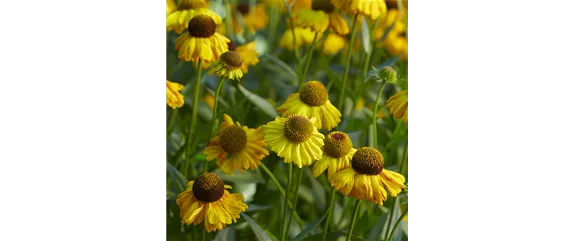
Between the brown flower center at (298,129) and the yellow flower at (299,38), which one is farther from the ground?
the yellow flower at (299,38)

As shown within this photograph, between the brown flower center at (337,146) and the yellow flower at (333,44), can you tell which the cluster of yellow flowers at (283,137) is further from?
the yellow flower at (333,44)

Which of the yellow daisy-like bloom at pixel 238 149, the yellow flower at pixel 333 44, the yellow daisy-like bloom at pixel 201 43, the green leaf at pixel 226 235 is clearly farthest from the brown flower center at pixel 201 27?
the yellow flower at pixel 333 44

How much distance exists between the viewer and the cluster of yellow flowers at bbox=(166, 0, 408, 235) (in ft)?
2.01

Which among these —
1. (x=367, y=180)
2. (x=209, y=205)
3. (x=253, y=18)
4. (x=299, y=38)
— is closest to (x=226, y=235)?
(x=209, y=205)

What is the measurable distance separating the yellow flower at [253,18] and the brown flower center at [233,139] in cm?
45

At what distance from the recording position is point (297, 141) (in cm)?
61

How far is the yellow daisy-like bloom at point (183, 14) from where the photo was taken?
Answer: 77cm

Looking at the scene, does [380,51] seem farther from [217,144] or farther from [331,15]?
[217,144]

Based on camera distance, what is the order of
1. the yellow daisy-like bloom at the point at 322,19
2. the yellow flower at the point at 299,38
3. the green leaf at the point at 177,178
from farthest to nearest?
1. the yellow flower at the point at 299,38
2. the yellow daisy-like bloom at the point at 322,19
3. the green leaf at the point at 177,178

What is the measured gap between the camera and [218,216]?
24.6 inches

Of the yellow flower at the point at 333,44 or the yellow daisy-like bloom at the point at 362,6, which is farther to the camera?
the yellow flower at the point at 333,44

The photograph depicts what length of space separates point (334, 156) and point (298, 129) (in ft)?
0.16

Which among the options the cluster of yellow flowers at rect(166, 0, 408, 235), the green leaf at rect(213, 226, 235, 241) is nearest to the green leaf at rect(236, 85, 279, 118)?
the cluster of yellow flowers at rect(166, 0, 408, 235)

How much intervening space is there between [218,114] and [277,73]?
0.19 metres
